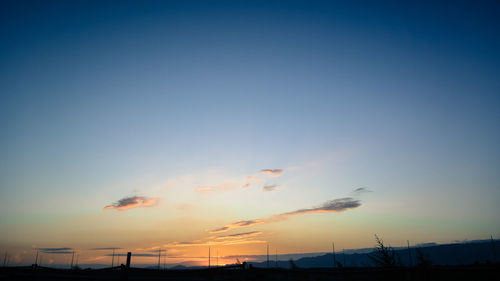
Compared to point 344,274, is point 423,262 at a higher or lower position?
higher

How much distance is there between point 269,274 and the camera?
16156 millimetres

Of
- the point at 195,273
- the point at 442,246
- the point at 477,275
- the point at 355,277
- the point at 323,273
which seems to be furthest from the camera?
the point at 442,246

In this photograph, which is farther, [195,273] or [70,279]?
[195,273]

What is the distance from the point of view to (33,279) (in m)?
14.8

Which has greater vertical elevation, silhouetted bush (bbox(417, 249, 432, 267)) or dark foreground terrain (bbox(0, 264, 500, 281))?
silhouetted bush (bbox(417, 249, 432, 267))

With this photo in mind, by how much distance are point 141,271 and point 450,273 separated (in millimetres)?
17334

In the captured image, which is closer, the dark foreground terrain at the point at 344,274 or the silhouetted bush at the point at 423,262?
the dark foreground terrain at the point at 344,274

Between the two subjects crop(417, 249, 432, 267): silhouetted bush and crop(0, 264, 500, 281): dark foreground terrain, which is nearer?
crop(0, 264, 500, 281): dark foreground terrain

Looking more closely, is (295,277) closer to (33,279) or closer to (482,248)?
(33,279)

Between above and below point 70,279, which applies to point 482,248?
below

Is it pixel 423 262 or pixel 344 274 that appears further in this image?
pixel 344 274

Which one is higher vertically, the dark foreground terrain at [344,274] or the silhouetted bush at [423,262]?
the silhouetted bush at [423,262]

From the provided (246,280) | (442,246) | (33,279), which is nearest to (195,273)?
(246,280)

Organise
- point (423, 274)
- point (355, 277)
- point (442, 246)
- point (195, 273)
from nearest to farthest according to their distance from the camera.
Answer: point (423, 274) → point (355, 277) → point (195, 273) → point (442, 246)
